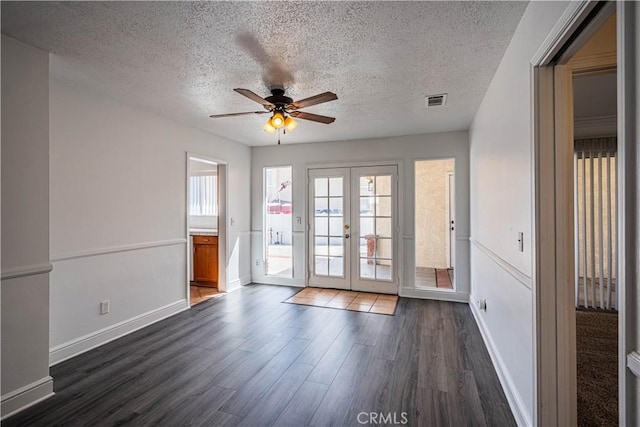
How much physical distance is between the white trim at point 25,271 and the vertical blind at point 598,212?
5641 mm

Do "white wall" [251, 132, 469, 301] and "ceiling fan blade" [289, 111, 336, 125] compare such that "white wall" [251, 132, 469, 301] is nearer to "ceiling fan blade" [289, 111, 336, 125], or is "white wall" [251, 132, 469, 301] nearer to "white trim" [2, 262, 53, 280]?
"ceiling fan blade" [289, 111, 336, 125]

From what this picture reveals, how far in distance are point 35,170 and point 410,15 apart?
271cm

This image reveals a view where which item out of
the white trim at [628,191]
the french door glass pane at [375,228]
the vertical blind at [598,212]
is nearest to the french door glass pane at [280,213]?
the french door glass pane at [375,228]

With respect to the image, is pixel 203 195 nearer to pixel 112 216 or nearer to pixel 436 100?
pixel 112 216

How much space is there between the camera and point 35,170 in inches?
85.7

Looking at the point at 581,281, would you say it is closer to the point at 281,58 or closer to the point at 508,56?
the point at 508,56

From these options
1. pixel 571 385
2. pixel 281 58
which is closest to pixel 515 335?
pixel 571 385

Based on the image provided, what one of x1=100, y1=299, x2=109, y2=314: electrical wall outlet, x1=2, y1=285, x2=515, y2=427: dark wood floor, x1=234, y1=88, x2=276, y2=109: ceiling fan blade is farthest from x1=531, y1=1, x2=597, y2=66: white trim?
x1=100, y1=299, x2=109, y2=314: electrical wall outlet

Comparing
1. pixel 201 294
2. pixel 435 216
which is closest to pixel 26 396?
pixel 201 294

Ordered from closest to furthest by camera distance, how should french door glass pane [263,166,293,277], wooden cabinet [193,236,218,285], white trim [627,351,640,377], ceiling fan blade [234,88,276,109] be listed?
white trim [627,351,640,377] < ceiling fan blade [234,88,276,109] < wooden cabinet [193,236,218,285] < french door glass pane [263,166,293,277]

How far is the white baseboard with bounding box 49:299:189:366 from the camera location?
2695mm

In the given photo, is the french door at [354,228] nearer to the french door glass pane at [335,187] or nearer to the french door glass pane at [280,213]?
the french door glass pane at [335,187]

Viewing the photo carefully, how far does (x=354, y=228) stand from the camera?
5.03 meters

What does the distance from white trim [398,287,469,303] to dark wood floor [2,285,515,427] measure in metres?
0.67
